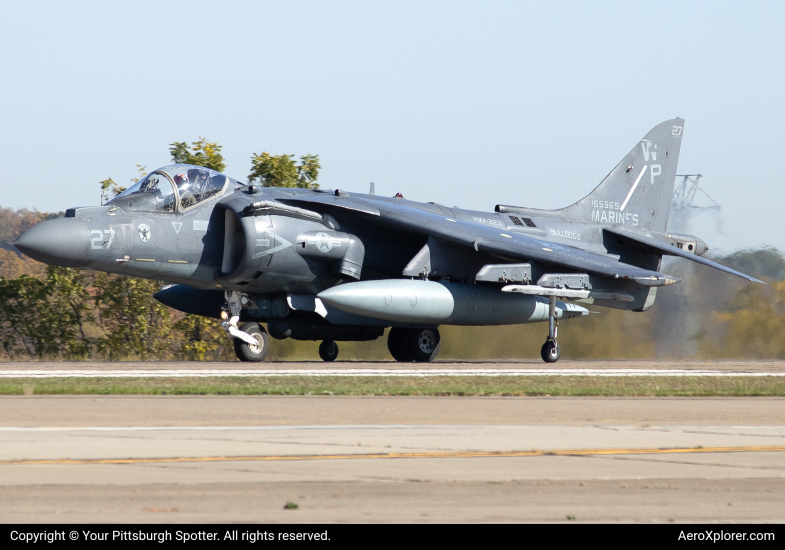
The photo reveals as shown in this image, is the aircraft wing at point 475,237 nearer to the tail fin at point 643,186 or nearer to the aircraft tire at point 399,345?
the aircraft tire at point 399,345

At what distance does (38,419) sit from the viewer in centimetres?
900

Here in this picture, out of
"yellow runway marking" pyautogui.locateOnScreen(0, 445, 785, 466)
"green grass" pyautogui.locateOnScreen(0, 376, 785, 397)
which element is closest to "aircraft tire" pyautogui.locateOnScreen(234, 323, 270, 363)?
"green grass" pyautogui.locateOnScreen(0, 376, 785, 397)

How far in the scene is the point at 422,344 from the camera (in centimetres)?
2033

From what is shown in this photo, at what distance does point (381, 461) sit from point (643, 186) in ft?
60.7

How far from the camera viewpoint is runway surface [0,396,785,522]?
211 inches

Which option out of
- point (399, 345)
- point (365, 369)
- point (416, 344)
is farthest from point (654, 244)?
point (365, 369)

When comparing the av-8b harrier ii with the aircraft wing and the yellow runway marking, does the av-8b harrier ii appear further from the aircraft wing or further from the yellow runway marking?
the yellow runway marking

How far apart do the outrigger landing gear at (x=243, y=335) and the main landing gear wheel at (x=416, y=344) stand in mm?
3329

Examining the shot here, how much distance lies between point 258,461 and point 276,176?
19.5 meters

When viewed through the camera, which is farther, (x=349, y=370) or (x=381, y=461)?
(x=349, y=370)

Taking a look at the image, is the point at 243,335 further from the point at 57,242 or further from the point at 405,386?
the point at 405,386

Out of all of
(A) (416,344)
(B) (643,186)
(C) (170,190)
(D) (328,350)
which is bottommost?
(D) (328,350)
